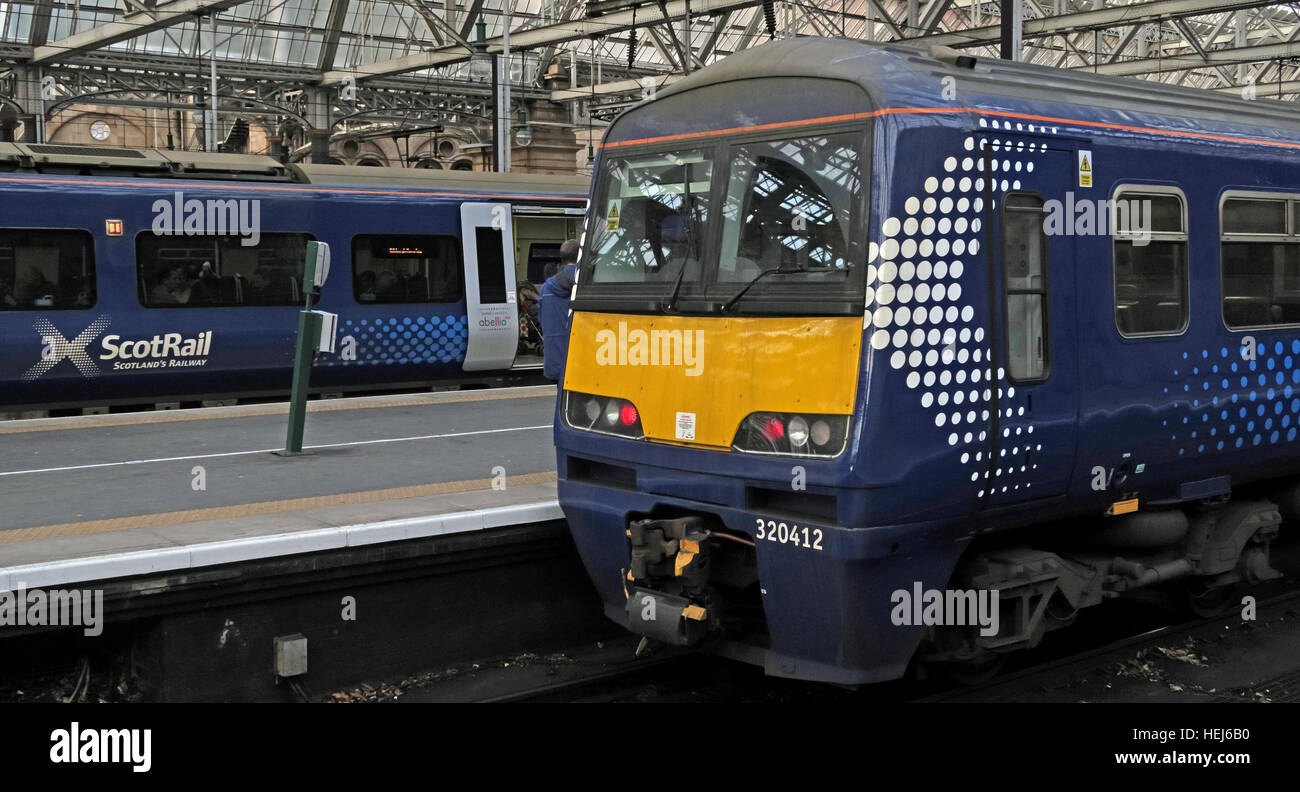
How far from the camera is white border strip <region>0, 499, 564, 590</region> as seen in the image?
5.95 metres

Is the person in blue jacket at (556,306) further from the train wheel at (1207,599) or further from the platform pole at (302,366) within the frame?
the train wheel at (1207,599)

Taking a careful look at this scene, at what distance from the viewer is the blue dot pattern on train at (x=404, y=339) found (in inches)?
642

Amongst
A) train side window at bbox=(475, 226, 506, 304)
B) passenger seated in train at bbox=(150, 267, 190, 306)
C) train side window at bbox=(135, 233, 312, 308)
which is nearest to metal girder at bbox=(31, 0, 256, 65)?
train side window at bbox=(475, 226, 506, 304)

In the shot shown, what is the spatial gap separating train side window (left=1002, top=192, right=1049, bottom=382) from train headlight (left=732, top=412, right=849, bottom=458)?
984 millimetres

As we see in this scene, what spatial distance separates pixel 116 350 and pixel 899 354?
35.9 ft

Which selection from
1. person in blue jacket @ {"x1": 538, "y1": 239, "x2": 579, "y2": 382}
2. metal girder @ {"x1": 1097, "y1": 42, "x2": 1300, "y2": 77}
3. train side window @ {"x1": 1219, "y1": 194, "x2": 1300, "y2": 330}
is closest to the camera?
train side window @ {"x1": 1219, "y1": 194, "x2": 1300, "y2": 330}

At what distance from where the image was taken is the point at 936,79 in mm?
6086

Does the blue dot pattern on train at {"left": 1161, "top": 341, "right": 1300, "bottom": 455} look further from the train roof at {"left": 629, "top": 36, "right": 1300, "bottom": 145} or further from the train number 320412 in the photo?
the train number 320412

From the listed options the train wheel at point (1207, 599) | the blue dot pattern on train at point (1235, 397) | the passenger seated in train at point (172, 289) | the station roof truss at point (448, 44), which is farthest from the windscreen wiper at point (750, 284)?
the station roof truss at point (448, 44)

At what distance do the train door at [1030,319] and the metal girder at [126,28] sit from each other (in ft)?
69.3

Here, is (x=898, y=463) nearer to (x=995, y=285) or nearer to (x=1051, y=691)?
(x=995, y=285)

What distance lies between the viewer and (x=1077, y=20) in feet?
86.4

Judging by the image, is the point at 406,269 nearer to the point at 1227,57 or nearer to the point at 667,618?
the point at 667,618

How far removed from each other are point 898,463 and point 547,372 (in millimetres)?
6711
